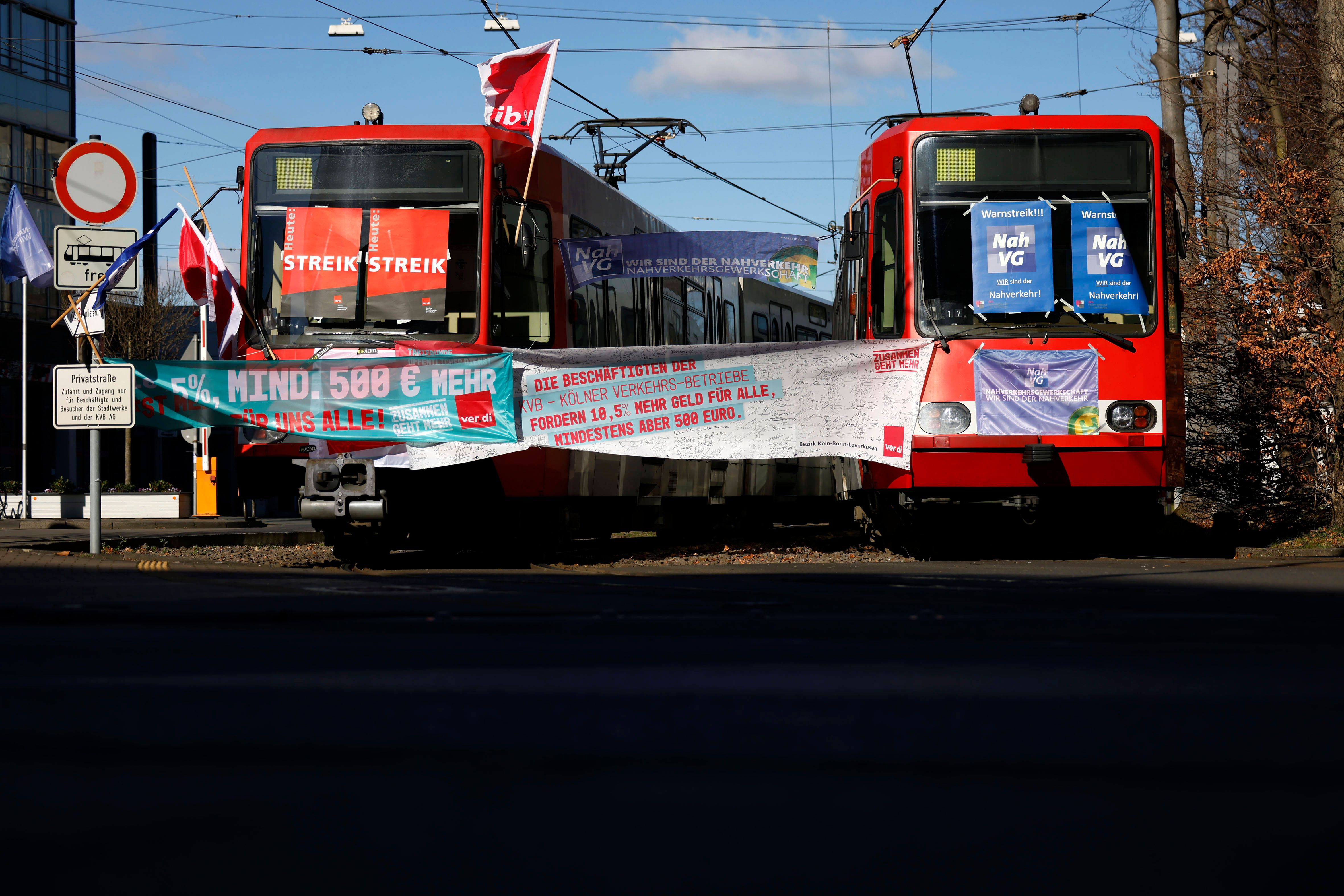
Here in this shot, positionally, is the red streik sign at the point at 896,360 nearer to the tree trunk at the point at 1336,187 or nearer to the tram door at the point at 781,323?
the tree trunk at the point at 1336,187

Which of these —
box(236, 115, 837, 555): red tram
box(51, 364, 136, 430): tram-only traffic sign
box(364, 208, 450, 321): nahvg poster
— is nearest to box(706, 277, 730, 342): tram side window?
box(236, 115, 837, 555): red tram

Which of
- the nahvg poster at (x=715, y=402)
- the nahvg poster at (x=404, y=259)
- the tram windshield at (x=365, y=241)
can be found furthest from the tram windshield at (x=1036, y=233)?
the nahvg poster at (x=404, y=259)

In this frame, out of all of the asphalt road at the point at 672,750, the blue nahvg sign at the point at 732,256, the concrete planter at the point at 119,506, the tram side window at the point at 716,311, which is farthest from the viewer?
the concrete planter at the point at 119,506

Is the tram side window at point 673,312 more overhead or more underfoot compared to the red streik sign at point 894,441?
more overhead

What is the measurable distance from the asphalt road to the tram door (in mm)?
14170

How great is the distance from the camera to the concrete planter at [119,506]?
32.9 meters

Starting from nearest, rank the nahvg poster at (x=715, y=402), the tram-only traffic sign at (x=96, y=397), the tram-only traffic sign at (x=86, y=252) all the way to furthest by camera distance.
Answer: the tram-only traffic sign at (x=96, y=397), the nahvg poster at (x=715, y=402), the tram-only traffic sign at (x=86, y=252)

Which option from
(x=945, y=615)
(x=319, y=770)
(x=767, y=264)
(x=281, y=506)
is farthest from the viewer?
(x=281, y=506)

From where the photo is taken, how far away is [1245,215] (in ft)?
54.3

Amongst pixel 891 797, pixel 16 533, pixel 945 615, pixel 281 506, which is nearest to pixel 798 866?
pixel 891 797

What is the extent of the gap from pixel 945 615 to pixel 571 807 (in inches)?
177

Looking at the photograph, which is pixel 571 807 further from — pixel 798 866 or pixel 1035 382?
pixel 1035 382

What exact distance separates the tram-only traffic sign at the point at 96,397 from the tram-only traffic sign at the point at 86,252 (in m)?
0.96

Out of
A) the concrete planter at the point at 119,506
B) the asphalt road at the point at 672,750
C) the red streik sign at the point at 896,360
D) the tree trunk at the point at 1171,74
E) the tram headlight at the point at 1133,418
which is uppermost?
the tree trunk at the point at 1171,74
